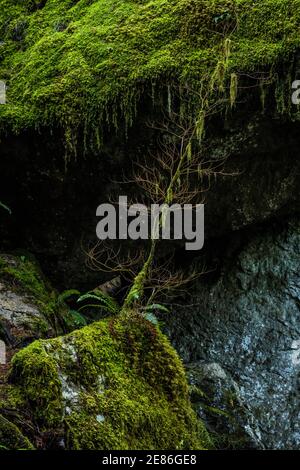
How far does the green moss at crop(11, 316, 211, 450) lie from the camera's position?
4.22 metres

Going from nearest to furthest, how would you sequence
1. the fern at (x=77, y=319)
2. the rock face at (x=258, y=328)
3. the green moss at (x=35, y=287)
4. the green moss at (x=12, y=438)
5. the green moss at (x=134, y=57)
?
1. the green moss at (x=12, y=438)
2. the green moss at (x=134, y=57)
3. the green moss at (x=35, y=287)
4. the fern at (x=77, y=319)
5. the rock face at (x=258, y=328)

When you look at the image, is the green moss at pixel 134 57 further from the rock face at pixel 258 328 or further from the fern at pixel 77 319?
the rock face at pixel 258 328

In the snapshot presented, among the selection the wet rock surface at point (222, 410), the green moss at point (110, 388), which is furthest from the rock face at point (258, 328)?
the green moss at point (110, 388)

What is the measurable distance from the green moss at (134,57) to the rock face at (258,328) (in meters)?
2.72

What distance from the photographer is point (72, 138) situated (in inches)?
270

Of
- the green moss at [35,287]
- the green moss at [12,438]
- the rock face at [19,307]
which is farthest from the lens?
the green moss at [35,287]

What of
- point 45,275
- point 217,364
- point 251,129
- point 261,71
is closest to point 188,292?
point 217,364

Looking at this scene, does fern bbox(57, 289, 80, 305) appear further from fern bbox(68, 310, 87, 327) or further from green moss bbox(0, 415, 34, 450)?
green moss bbox(0, 415, 34, 450)

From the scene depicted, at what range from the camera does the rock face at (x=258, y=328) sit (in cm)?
746

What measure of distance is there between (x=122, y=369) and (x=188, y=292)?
3600mm

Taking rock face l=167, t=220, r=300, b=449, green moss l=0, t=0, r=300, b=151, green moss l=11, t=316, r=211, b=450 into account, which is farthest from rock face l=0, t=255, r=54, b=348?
rock face l=167, t=220, r=300, b=449

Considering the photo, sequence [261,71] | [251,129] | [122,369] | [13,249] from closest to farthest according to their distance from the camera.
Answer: [122,369], [261,71], [251,129], [13,249]

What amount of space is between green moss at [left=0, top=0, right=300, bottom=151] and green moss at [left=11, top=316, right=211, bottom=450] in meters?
2.73
